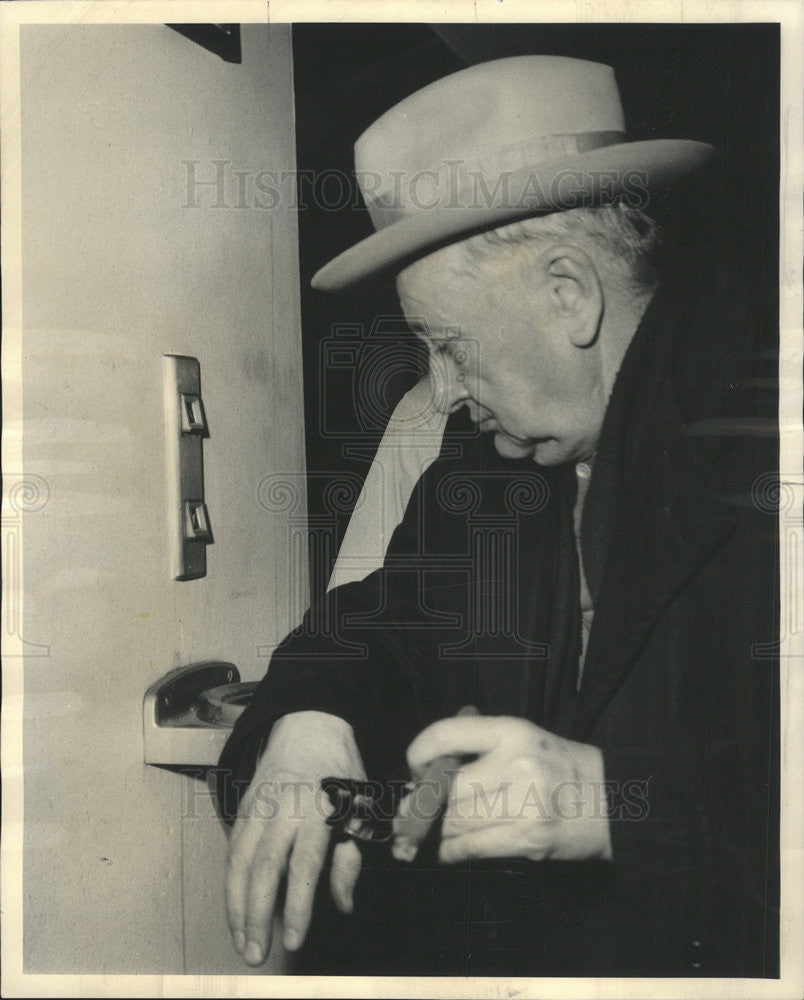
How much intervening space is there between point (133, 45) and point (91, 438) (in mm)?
452

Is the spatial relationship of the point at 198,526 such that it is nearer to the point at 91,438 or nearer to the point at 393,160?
the point at 91,438

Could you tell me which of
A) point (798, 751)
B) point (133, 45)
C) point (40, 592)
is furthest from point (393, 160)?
point (798, 751)

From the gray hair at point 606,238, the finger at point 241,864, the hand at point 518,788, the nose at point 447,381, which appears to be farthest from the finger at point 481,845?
the gray hair at point 606,238

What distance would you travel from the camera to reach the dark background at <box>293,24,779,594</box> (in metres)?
1.13

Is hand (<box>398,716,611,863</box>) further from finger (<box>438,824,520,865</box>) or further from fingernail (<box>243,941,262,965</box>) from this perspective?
fingernail (<box>243,941,262,965</box>)

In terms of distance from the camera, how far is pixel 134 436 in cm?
111

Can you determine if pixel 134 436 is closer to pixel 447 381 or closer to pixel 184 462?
pixel 184 462

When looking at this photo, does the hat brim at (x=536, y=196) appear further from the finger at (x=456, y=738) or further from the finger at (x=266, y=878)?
the finger at (x=266, y=878)

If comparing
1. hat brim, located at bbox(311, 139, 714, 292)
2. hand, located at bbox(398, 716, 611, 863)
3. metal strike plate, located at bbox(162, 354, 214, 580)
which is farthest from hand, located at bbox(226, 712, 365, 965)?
hat brim, located at bbox(311, 139, 714, 292)

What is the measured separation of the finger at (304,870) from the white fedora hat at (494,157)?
25.0 inches

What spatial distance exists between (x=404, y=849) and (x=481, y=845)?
0.09m

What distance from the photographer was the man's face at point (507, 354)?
3.66 feet

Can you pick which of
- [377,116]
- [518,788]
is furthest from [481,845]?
[377,116]

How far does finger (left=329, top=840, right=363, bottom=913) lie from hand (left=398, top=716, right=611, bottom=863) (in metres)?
0.10
